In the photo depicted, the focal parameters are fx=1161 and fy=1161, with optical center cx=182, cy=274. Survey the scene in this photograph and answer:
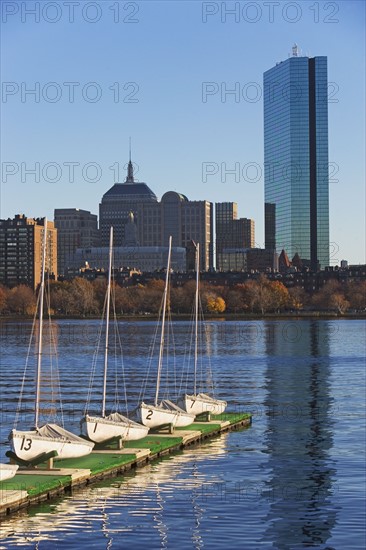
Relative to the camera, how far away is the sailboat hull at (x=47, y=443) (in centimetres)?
4222

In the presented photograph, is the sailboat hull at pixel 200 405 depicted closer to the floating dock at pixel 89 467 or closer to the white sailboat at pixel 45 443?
the floating dock at pixel 89 467

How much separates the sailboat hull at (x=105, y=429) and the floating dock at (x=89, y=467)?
51 centimetres

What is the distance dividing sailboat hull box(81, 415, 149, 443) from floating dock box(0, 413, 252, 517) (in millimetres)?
512

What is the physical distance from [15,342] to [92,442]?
114 metres

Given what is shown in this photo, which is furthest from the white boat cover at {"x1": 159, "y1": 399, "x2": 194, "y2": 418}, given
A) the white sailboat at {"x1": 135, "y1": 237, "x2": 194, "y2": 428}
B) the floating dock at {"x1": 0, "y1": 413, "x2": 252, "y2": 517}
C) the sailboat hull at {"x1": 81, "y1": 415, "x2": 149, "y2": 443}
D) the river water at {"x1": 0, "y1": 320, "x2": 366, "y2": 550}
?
the sailboat hull at {"x1": 81, "y1": 415, "x2": 149, "y2": 443}

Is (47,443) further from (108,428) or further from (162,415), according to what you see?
(162,415)

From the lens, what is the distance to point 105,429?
48156 millimetres

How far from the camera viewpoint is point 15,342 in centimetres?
15900

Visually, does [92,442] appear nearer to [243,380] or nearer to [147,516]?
[147,516]

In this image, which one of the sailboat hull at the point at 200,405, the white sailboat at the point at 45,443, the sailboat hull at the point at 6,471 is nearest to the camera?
the sailboat hull at the point at 6,471

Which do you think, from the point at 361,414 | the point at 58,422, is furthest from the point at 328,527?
the point at 361,414

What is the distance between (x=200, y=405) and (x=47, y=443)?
1836 centimetres

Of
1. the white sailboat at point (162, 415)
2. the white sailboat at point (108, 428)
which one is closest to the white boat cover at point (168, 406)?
the white sailboat at point (162, 415)

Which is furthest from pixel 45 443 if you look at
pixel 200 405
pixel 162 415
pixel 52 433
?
pixel 200 405
